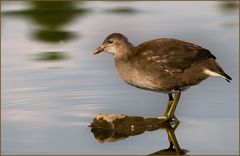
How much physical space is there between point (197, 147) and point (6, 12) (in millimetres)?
9677

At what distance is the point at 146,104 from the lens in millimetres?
11172

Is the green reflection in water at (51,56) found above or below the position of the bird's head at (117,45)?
above

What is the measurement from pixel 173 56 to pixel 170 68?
0.54 feet

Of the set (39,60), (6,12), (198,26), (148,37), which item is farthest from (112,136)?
(6,12)

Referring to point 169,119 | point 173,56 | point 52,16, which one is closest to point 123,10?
point 52,16

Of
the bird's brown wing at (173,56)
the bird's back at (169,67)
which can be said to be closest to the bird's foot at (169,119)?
the bird's back at (169,67)

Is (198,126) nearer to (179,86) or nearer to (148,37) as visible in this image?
(179,86)

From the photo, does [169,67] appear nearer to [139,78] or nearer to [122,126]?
[139,78]

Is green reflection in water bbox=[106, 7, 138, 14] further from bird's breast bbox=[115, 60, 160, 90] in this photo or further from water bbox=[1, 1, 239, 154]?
bird's breast bbox=[115, 60, 160, 90]

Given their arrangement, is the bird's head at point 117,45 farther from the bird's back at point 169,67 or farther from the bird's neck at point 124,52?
the bird's back at point 169,67

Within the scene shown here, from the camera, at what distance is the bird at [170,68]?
10484mm

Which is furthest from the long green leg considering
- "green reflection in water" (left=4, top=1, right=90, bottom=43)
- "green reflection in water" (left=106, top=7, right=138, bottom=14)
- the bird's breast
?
"green reflection in water" (left=106, top=7, right=138, bottom=14)

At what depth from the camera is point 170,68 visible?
10508 mm

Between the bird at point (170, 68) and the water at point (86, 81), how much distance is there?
0.40 metres
